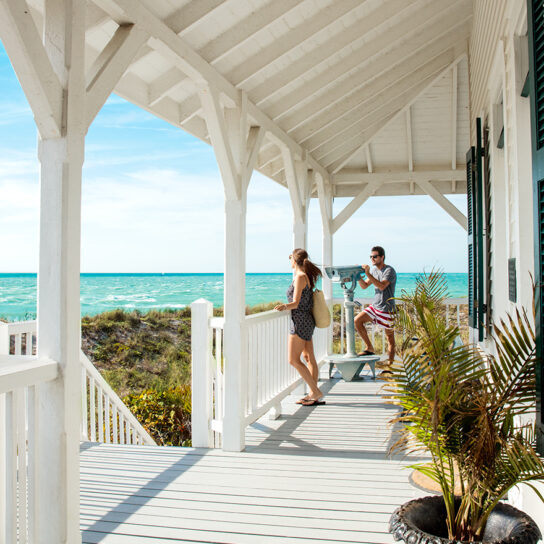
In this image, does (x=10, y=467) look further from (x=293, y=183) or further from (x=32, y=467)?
(x=293, y=183)

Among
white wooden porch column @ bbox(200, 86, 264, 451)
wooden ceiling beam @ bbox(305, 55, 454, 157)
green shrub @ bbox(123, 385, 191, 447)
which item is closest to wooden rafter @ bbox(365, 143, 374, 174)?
wooden ceiling beam @ bbox(305, 55, 454, 157)

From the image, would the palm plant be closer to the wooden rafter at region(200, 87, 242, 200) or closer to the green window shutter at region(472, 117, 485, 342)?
the wooden rafter at region(200, 87, 242, 200)

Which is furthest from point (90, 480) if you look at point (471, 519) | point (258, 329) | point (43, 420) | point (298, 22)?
point (298, 22)

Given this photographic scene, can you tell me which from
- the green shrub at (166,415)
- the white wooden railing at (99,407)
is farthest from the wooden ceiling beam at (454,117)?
the white wooden railing at (99,407)

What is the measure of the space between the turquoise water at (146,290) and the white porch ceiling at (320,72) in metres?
29.6

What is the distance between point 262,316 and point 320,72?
2216 millimetres

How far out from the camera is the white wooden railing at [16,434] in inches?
96.0

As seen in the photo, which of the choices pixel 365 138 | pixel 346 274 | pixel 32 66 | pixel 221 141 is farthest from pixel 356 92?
pixel 32 66

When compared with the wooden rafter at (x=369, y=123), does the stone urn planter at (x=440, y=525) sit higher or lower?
lower

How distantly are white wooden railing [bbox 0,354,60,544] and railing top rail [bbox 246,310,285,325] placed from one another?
2472 mm

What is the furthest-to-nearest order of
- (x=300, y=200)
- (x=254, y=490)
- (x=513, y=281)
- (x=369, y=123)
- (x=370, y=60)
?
(x=369, y=123), (x=300, y=200), (x=370, y=60), (x=254, y=490), (x=513, y=281)

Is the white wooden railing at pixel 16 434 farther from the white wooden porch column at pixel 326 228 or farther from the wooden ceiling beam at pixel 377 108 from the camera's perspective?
the white wooden porch column at pixel 326 228

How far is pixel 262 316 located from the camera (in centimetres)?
534

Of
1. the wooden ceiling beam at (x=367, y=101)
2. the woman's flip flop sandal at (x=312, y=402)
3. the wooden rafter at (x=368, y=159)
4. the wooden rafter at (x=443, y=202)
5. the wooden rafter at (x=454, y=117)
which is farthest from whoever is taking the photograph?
the wooden rafter at (x=443, y=202)
